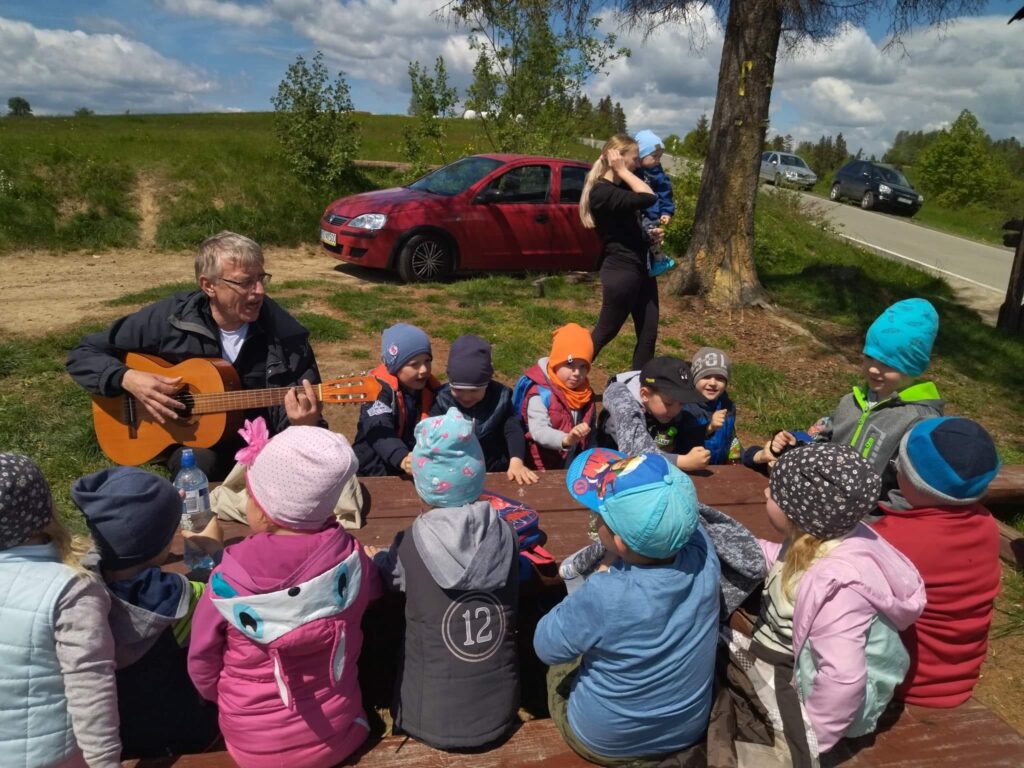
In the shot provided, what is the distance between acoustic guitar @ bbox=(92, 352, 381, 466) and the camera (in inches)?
134

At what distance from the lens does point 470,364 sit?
3238mm

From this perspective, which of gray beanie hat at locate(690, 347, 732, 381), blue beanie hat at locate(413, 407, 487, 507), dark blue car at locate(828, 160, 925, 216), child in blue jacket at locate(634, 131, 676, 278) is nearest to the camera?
blue beanie hat at locate(413, 407, 487, 507)

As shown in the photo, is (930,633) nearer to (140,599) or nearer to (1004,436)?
(140,599)

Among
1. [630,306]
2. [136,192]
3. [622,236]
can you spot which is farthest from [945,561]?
[136,192]

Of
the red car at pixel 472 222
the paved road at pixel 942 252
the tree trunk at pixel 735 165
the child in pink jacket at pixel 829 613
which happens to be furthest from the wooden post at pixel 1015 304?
the child in pink jacket at pixel 829 613

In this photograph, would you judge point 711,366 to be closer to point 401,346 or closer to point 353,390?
point 401,346

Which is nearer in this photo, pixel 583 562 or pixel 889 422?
pixel 583 562

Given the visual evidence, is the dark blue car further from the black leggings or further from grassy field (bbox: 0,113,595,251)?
the black leggings

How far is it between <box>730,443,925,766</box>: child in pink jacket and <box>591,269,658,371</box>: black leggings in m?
2.91

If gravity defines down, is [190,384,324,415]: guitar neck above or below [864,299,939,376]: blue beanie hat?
below

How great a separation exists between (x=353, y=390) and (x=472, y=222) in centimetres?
614

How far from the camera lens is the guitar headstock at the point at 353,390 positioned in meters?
3.34

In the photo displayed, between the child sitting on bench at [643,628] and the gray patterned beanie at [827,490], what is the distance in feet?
0.89

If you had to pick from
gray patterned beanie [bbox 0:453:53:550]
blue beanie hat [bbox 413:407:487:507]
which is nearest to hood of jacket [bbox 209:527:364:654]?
blue beanie hat [bbox 413:407:487:507]
